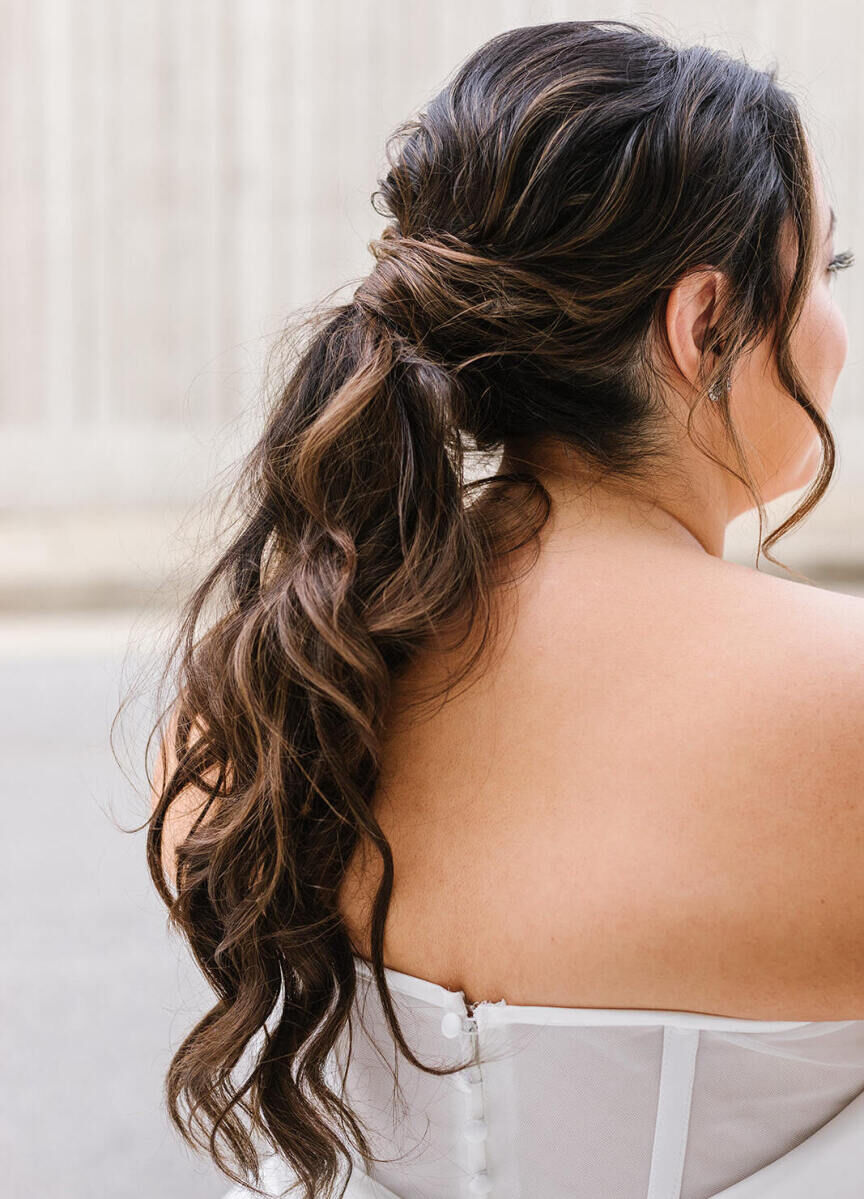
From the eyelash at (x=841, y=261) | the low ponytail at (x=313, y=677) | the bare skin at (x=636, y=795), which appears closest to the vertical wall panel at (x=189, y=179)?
the eyelash at (x=841, y=261)

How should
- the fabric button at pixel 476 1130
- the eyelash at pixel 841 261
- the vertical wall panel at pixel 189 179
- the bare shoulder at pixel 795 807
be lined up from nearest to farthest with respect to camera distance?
the bare shoulder at pixel 795 807 < the fabric button at pixel 476 1130 < the eyelash at pixel 841 261 < the vertical wall panel at pixel 189 179

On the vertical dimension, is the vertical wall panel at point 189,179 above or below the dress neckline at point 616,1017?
above

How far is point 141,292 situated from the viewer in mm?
1555

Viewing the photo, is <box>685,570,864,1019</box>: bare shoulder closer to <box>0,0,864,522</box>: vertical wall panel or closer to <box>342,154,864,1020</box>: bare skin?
<box>342,154,864,1020</box>: bare skin

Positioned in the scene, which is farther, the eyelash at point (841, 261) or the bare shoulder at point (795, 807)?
the eyelash at point (841, 261)

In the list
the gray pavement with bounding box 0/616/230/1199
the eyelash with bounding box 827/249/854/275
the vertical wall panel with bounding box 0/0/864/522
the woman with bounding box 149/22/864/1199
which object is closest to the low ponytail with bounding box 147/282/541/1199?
the woman with bounding box 149/22/864/1199

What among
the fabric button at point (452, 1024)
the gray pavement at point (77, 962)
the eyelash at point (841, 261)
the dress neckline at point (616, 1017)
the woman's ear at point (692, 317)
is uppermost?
the eyelash at point (841, 261)

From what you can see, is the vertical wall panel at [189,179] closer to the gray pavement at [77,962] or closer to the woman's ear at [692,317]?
the gray pavement at [77,962]

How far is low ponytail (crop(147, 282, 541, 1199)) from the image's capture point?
0.62 meters

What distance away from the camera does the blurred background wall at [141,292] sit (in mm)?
1463

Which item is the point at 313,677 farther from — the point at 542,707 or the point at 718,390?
the point at 718,390

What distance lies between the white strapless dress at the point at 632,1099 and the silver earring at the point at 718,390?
412 mm

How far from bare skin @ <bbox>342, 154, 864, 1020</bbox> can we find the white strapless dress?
21mm

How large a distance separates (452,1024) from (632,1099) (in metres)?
0.13
